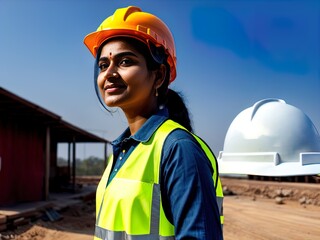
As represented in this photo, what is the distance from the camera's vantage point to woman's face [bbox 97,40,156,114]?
1.53m

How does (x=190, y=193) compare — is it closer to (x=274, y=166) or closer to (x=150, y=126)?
(x=150, y=126)

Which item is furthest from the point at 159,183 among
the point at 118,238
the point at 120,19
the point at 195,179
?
the point at 120,19

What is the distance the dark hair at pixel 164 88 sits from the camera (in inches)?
62.9

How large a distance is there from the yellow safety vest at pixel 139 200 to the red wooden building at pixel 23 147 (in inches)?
352

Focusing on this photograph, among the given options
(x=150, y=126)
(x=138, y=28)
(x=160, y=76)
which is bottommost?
(x=150, y=126)

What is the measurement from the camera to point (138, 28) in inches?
64.3

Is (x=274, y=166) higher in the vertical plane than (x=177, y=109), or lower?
lower

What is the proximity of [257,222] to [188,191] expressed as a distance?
10.5 meters

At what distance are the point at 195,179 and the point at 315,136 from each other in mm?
3774

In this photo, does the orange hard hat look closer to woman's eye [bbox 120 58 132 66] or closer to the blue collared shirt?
woman's eye [bbox 120 58 132 66]

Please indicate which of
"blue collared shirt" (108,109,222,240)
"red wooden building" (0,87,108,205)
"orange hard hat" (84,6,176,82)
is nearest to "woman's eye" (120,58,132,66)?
"orange hard hat" (84,6,176,82)

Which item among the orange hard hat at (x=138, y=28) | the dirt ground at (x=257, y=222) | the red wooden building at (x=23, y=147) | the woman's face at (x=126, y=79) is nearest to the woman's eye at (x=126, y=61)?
the woman's face at (x=126, y=79)

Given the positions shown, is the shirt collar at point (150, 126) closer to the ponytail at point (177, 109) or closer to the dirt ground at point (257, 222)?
the ponytail at point (177, 109)

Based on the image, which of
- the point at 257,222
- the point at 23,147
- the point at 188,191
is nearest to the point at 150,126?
the point at 188,191
